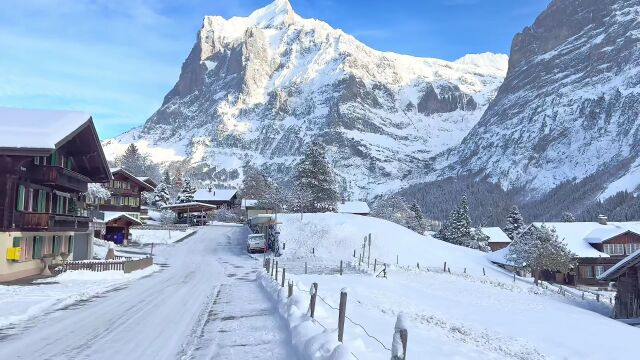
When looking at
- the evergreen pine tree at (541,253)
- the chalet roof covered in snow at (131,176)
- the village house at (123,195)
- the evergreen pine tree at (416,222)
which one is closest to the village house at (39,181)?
the village house at (123,195)

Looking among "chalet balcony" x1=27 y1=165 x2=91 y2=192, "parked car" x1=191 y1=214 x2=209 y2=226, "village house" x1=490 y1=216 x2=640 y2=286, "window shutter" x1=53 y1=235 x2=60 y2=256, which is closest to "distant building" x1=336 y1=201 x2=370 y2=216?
"parked car" x1=191 y1=214 x2=209 y2=226

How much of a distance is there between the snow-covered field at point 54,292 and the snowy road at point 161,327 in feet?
2.50

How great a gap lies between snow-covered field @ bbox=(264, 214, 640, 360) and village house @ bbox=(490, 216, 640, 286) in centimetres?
1215

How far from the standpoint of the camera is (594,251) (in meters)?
70.7

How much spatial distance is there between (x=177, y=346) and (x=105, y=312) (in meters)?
7.03

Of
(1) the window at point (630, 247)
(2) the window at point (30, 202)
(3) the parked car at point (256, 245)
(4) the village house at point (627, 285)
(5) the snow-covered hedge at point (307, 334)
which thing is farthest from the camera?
(1) the window at point (630, 247)

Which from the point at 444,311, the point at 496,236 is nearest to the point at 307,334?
the point at 444,311

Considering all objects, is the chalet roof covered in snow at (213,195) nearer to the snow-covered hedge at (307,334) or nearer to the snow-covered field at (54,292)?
the snow-covered field at (54,292)

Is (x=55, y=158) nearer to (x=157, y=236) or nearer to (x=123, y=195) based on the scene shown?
(x=157, y=236)

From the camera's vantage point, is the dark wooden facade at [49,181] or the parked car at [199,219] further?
the parked car at [199,219]

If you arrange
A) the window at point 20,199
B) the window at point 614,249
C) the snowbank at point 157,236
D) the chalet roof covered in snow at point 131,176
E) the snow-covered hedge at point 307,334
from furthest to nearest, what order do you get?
the chalet roof covered in snow at point 131,176 → the window at point 614,249 → the snowbank at point 157,236 → the window at point 20,199 → the snow-covered hedge at point 307,334

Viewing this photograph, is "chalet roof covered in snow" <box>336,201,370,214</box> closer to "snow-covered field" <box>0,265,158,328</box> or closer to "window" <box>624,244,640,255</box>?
"window" <box>624,244,640,255</box>

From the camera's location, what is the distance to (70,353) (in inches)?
500

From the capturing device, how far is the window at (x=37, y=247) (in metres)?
33.2
